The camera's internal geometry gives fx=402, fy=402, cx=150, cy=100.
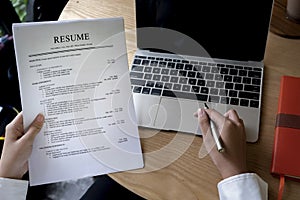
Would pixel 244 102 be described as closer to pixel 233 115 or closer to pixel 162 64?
pixel 233 115

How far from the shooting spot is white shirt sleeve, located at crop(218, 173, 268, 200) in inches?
27.0

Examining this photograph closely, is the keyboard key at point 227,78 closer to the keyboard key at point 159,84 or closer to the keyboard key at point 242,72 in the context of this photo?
the keyboard key at point 242,72

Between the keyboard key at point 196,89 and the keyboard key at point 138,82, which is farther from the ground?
the keyboard key at point 138,82

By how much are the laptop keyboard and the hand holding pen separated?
0.07 m

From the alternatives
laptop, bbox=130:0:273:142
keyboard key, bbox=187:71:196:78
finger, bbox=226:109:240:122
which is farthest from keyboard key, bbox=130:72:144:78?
finger, bbox=226:109:240:122

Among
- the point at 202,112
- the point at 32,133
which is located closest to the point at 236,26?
the point at 202,112

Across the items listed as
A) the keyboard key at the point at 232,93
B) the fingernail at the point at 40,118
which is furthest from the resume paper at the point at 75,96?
the keyboard key at the point at 232,93

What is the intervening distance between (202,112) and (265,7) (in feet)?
0.77

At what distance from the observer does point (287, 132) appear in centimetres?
75

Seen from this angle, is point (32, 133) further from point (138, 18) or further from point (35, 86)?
point (138, 18)

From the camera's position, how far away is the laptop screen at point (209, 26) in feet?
2.61

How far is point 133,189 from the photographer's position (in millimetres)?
722

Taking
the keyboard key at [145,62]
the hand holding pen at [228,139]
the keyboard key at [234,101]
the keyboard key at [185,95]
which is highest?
the keyboard key at [145,62]

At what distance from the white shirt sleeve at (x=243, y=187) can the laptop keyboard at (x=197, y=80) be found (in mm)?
167
